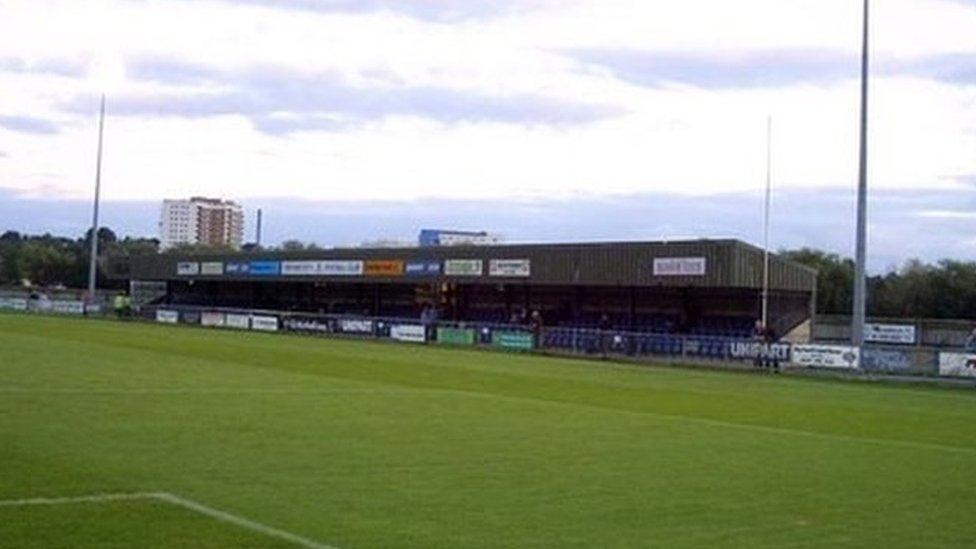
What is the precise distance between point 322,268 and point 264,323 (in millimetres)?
8671

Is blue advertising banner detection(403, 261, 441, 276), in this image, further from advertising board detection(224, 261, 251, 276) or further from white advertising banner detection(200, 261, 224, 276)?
white advertising banner detection(200, 261, 224, 276)

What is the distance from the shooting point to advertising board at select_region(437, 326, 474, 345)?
61.8 m

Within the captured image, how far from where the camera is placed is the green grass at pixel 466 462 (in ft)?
37.1

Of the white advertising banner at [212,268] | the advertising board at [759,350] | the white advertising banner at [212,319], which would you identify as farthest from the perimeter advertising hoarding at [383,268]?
the advertising board at [759,350]

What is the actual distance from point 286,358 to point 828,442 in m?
23.9

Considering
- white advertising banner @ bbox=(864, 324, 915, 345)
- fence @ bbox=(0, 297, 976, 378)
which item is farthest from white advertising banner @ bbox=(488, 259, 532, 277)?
white advertising banner @ bbox=(864, 324, 915, 345)

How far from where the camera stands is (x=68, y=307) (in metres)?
89.2

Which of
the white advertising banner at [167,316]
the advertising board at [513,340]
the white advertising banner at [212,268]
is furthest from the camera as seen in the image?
the white advertising banner at [212,268]

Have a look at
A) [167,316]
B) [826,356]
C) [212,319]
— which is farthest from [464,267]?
[826,356]

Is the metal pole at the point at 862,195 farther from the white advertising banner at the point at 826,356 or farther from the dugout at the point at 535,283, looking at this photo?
the dugout at the point at 535,283

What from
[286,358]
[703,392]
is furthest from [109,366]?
[703,392]

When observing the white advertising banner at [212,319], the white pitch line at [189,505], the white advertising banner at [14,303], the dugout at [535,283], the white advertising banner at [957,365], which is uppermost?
the dugout at [535,283]

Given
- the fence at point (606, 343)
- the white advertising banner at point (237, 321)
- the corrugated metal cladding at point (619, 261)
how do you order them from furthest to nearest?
the white advertising banner at point (237, 321) → the corrugated metal cladding at point (619, 261) → the fence at point (606, 343)

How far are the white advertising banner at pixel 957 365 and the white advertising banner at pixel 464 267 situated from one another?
1247 inches
